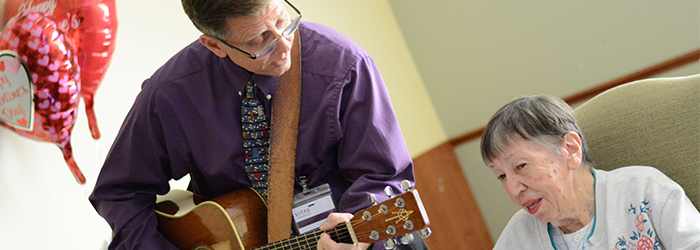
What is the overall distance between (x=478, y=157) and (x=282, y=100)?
1.76 m

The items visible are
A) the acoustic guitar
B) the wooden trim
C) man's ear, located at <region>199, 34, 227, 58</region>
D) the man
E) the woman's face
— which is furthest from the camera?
the wooden trim

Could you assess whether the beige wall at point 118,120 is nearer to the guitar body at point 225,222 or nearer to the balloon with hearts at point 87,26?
the balloon with hearts at point 87,26

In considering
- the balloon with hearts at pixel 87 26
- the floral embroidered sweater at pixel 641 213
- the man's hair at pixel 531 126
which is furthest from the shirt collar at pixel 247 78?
the floral embroidered sweater at pixel 641 213

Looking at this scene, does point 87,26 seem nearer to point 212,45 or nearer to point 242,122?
point 212,45

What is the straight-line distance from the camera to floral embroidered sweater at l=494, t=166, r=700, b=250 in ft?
4.45

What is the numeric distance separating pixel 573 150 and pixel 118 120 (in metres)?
1.76

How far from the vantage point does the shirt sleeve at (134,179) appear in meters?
1.87

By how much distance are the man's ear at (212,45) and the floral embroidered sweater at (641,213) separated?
3.69ft

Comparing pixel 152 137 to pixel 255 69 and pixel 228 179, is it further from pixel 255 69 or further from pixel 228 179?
pixel 255 69

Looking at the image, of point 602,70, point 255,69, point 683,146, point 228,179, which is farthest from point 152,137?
point 602,70

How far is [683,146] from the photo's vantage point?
61.3 inches

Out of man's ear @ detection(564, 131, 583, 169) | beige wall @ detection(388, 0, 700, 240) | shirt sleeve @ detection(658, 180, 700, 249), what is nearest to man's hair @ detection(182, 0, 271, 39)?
man's ear @ detection(564, 131, 583, 169)

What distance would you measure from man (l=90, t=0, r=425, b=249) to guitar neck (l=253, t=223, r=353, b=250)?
0.03m

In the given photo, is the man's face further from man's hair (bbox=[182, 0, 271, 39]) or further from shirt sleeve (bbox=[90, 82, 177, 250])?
shirt sleeve (bbox=[90, 82, 177, 250])
